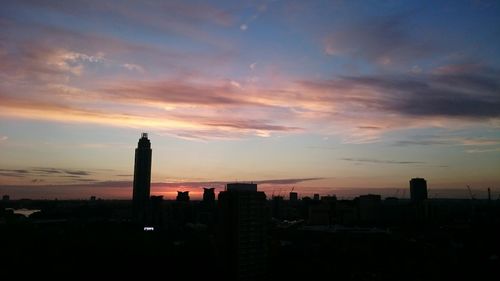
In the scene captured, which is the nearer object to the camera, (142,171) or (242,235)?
(242,235)

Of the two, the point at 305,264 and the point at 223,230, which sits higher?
the point at 223,230

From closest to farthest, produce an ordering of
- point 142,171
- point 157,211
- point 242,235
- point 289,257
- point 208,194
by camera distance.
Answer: point 242,235, point 289,257, point 157,211, point 208,194, point 142,171

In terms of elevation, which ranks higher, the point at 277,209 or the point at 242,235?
the point at 277,209

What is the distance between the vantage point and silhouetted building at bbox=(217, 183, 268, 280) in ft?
188

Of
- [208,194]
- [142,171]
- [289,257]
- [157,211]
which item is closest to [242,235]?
[289,257]

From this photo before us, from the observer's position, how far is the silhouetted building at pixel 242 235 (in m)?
57.2

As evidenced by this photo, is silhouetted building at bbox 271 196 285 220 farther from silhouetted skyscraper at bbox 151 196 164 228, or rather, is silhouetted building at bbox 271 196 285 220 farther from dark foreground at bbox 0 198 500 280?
dark foreground at bbox 0 198 500 280

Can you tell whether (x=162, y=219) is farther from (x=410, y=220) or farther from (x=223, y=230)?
(x=410, y=220)

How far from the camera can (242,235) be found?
192 ft

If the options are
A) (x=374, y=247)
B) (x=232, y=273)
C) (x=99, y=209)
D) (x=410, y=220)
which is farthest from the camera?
(x=99, y=209)

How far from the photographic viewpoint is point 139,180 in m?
189

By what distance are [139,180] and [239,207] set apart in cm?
13837

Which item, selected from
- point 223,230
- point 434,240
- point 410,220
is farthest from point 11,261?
point 410,220

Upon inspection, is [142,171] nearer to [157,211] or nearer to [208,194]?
[208,194]
